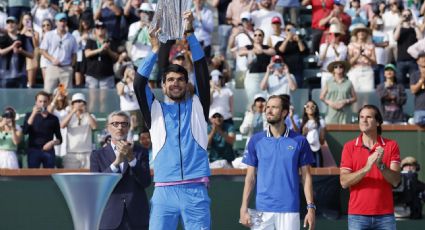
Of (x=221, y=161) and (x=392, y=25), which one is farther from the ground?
(x=392, y=25)

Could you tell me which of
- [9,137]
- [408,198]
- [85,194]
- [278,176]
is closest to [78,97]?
[9,137]

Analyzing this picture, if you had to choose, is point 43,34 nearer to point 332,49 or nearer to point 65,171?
point 332,49

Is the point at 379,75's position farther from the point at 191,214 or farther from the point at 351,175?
the point at 191,214

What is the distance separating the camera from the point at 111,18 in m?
19.3

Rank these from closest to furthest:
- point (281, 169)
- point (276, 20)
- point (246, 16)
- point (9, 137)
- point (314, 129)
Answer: point (281, 169) → point (9, 137) → point (314, 129) → point (276, 20) → point (246, 16)

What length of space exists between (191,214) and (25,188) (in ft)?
15.9

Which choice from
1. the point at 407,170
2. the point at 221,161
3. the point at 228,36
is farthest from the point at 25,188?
the point at 228,36

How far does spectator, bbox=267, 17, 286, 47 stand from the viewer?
60.2ft

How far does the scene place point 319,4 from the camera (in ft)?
65.6

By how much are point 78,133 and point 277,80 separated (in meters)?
3.33

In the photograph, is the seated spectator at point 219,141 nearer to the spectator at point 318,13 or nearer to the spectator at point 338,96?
the spectator at point 338,96

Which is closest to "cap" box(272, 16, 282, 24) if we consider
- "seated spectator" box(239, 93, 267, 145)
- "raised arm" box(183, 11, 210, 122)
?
"seated spectator" box(239, 93, 267, 145)

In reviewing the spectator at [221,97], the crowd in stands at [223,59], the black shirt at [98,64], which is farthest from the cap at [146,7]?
the spectator at [221,97]

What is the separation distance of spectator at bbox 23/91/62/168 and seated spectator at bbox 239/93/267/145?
2.67 meters
